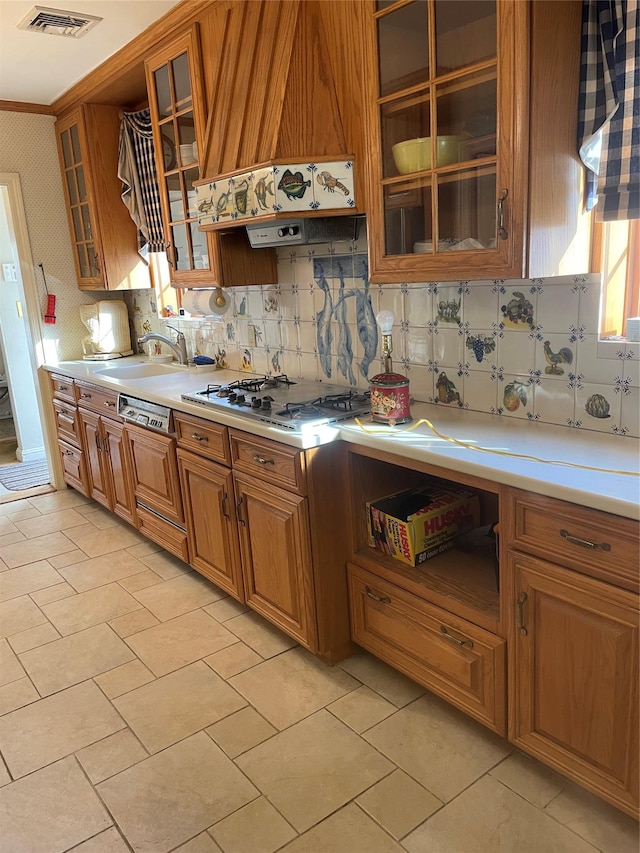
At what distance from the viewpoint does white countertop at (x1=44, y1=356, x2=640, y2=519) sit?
1.43 meters

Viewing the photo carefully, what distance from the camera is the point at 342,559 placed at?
2.23 m

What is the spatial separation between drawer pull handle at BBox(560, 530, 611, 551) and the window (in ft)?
2.08

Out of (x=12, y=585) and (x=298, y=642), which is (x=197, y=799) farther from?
(x=12, y=585)

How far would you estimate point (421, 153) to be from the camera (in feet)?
6.08

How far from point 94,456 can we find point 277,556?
1834mm

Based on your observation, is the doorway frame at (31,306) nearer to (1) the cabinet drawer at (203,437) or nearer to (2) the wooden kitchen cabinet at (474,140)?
(1) the cabinet drawer at (203,437)

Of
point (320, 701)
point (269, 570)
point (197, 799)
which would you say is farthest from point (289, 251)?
point (197, 799)

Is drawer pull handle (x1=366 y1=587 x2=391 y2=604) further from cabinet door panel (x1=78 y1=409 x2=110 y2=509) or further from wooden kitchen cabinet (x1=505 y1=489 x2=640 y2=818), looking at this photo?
cabinet door panel (x1=78 y1=409 x2=110 y2=509)

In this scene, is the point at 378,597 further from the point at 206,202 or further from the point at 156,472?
the point at 206,202

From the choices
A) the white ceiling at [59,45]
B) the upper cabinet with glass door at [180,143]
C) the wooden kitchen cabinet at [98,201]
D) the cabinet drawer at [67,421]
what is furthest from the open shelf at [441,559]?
the wooden kitchen cabinet at [98,201]

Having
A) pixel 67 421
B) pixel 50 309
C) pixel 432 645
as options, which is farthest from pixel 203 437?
pixel 50 309

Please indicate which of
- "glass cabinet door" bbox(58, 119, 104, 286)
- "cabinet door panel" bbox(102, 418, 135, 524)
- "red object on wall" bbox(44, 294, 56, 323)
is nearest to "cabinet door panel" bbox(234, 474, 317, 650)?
"cabinet door panel" bbox(102, 418, 135, 524)

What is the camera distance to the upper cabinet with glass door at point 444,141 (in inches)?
63.3

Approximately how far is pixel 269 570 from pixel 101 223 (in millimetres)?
2532
